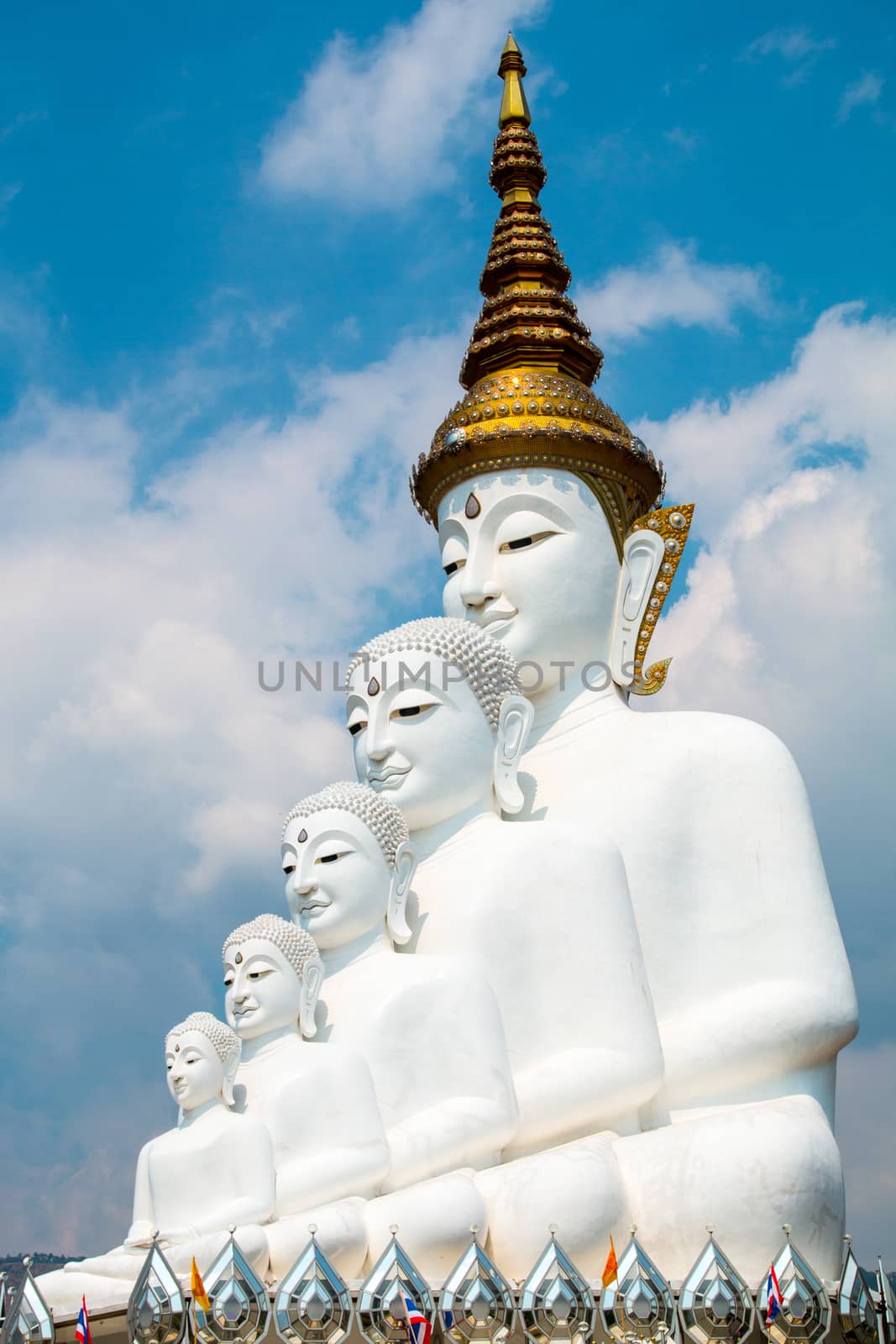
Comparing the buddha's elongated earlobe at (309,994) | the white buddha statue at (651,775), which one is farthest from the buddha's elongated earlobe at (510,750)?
the buddha's elongated earlobe at (309,994)

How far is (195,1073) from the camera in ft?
25.5

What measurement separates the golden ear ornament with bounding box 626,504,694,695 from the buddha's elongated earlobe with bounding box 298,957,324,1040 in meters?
3.46

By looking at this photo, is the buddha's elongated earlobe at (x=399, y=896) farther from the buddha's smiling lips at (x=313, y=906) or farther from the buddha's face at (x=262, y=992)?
the buddha's face at (x=262, y=992)

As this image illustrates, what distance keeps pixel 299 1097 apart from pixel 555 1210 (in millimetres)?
1397

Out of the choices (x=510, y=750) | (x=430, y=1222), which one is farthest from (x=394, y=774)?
(x=430, y=1222)

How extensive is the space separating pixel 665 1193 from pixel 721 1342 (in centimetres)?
117

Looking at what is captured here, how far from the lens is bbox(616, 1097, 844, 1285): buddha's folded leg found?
748cm

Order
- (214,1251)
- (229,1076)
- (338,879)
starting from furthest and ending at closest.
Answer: (338,879), (229,1076), (214,1251)

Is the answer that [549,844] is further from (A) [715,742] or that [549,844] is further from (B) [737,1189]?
(B) [737,1189]

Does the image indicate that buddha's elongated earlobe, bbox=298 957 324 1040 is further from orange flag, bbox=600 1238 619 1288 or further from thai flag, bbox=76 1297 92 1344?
orange flag, bbox=600 1238 619 1288

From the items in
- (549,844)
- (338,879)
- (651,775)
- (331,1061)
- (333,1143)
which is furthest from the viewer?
(651,775)

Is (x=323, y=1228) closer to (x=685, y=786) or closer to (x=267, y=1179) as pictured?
(x=267, y=1179)

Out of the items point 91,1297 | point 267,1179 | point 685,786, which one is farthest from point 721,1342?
point 685,786

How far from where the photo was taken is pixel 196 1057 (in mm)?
7824
